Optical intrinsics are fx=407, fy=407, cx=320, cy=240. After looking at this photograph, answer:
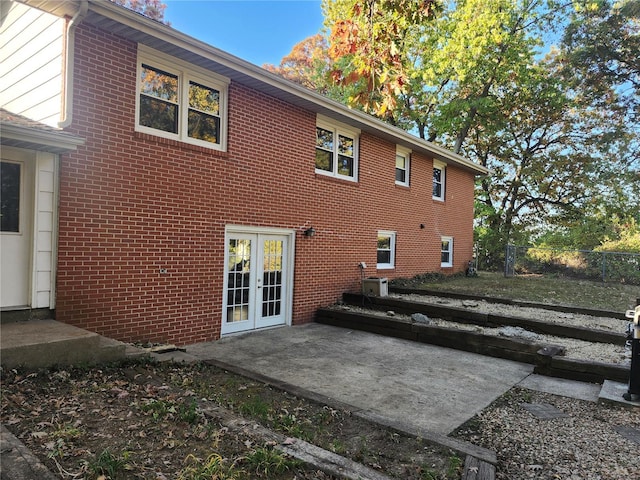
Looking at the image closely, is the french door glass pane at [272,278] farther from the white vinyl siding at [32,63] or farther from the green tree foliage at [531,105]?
the green tree foliage at [531,105]

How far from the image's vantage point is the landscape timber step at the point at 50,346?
4086mm

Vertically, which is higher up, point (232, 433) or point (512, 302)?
point (512, 302)

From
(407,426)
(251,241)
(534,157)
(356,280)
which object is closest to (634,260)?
(534,157)

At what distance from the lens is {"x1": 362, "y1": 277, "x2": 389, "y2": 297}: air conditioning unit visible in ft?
34.4

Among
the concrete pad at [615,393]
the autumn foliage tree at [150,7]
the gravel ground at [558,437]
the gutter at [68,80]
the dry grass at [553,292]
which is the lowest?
the gravel ground at [558,437]

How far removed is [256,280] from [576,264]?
1659 centimetres

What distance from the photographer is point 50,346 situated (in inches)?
170

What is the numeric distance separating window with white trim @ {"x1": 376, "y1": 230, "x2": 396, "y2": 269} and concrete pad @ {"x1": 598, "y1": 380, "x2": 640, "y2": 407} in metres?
7.54

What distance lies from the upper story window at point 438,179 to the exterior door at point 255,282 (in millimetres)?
8260

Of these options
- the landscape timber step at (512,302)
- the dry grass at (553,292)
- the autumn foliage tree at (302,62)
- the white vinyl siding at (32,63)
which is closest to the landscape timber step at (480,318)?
the landscape timber step at (512,302)

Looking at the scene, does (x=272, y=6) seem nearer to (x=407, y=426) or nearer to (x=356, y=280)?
(x=356, y=280)

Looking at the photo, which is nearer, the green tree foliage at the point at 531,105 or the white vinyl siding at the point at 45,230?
the white vinyl siding at the point at 45,230

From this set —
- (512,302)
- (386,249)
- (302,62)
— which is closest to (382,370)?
(512,302)

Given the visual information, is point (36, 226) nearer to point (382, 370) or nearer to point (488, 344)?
point (382, 370)
